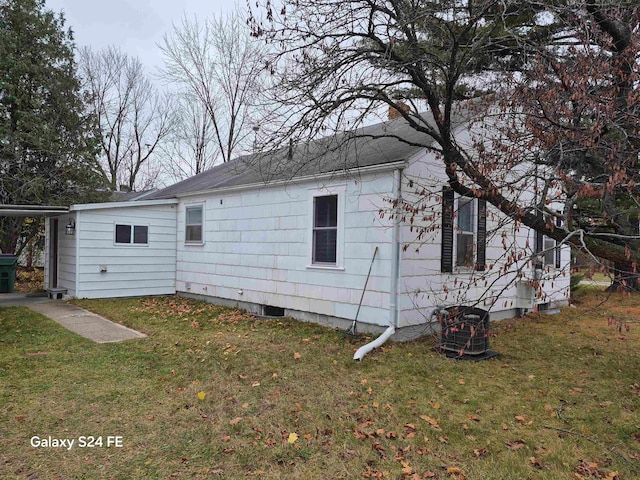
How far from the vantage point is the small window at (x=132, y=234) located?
37.1ft

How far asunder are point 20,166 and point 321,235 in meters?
11.2

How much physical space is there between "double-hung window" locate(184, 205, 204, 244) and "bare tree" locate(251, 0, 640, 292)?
5967 mm

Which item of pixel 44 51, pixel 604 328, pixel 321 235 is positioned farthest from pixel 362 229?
pixel 44 51

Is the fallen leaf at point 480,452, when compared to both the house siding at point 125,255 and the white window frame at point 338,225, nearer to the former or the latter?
the white window frame at point 338,225

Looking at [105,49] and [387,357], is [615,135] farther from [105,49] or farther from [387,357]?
[105,49]

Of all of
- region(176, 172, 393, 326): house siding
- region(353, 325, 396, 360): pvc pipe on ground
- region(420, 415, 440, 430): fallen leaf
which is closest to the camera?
region(420, 415, 440, 430): fallen leaf

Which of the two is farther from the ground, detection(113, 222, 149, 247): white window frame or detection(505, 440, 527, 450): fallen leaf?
Result: detection(113, 222, 149, 247): white window frame

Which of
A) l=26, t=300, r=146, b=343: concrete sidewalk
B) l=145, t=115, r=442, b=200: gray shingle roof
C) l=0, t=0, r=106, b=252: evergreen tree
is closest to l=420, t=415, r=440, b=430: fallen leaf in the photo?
l=145, t=115, r=442, b=200: gray shingle roof

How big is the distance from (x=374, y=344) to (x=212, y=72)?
2084 cm

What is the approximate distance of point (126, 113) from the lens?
26531mm

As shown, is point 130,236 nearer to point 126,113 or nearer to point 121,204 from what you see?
point 121,204

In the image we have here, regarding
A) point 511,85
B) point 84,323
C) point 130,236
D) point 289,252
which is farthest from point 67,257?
point 511,85

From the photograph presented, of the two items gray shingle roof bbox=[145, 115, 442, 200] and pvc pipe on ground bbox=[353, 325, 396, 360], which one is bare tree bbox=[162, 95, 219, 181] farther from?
pvc pipe on ground bbox=[353, 325, 396, 360]

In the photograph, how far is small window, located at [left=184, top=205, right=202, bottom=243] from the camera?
11.6 metres
